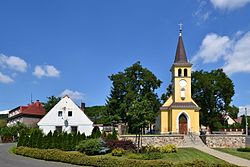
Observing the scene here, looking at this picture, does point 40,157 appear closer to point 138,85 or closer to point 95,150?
point 95,150

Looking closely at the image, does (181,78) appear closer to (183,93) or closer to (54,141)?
(183,93)

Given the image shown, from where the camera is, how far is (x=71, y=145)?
28.9 metres

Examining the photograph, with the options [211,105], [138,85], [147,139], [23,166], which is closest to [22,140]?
[23,166]

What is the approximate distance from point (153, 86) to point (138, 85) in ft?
8.69

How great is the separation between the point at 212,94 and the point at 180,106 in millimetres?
9732

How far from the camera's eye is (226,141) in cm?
3750

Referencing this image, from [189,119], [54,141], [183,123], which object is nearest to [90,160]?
[54,141]

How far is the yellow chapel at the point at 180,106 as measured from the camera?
154 ft

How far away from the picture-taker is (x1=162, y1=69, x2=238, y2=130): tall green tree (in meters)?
54.0

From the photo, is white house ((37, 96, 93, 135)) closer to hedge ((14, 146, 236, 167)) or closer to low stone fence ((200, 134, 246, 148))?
low stone fence ((200, 134, 246, 148))

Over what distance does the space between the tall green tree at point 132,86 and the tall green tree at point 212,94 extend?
6847 millimetres

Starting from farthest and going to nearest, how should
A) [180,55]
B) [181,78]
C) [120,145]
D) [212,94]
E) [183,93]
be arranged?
[212,94] → [180,55] → [181,78] → [183,93] → [120,145]

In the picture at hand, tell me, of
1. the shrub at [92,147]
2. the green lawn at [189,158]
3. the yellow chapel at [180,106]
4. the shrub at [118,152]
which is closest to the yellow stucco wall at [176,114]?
the yellow chapel at [180,106]

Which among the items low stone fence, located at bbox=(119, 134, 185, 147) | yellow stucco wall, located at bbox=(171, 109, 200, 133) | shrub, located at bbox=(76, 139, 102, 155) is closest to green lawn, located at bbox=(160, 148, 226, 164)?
shrub, located at bbox=(76, 139, 102, 155)
